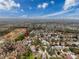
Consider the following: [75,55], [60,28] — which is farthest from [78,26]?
[75,55]

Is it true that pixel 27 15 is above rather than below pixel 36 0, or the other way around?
below

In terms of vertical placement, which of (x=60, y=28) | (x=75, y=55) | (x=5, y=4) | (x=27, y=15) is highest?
(x=5, y=4)

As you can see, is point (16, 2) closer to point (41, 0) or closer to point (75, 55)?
point (41, 0)

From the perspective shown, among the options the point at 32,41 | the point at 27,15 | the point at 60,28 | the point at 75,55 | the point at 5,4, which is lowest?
the point at 75,55

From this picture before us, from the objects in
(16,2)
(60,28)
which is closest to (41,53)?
(60,28)

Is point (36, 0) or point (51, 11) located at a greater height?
point (36, 0)

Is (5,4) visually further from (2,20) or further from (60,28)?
(60,28)
